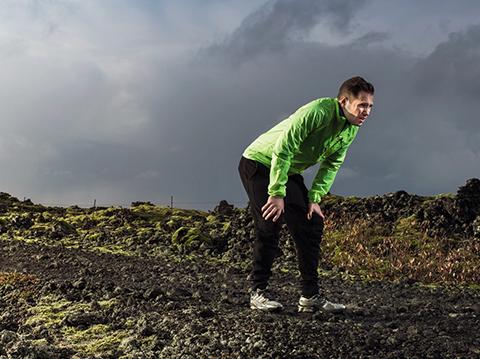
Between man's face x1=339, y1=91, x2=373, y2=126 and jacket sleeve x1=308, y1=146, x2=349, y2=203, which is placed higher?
man's face x1=339, y1=91, x2=373, y2=126

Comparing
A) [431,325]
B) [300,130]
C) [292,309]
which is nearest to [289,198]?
[300,130]

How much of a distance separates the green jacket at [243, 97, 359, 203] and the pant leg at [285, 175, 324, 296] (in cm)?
14

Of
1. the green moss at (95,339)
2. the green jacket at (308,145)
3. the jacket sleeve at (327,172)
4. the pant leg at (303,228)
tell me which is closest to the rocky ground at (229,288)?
the green moss at (95,339)

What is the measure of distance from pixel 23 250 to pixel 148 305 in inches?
352

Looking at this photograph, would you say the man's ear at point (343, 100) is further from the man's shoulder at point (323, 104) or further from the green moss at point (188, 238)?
the green moss at point (188, 238)

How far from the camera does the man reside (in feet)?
21.4

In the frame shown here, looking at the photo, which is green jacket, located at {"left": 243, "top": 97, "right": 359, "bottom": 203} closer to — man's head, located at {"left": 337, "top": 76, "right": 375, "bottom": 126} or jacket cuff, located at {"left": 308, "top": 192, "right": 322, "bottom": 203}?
jacket cuff, located at {"left": 308, "top": 192, "right": 322, "bottom": 203}

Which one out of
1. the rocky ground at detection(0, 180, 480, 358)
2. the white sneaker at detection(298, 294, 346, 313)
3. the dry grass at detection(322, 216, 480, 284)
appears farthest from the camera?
the dry grass at detection(322, 216, 480, 284)

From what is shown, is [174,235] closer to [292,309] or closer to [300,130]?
[292,309]

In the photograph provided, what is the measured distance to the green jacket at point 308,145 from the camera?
653cm

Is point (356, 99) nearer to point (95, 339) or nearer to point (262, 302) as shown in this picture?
point (262, 302)

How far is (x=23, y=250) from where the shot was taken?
15859 millimetres

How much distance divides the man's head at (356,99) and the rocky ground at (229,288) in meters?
2.07

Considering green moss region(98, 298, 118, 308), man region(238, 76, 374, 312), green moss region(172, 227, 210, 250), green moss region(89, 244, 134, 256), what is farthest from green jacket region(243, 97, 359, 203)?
green moss region(89, 244, 134, 256)
